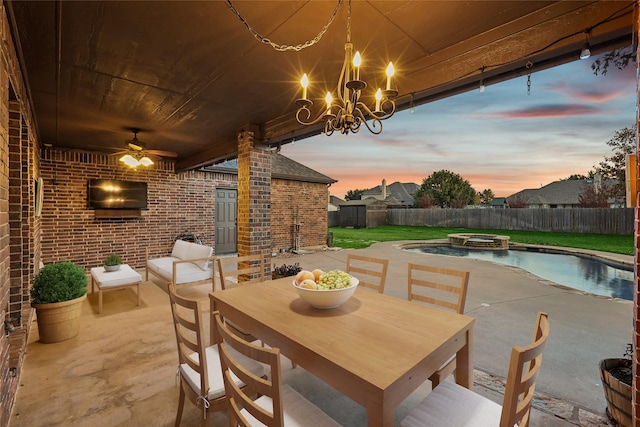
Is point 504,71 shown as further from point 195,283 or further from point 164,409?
point 195,283

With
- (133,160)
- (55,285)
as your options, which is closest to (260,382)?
(55,285)

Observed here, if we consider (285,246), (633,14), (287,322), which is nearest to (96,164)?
(285,246)

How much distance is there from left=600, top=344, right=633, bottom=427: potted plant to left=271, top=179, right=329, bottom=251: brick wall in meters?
7.94

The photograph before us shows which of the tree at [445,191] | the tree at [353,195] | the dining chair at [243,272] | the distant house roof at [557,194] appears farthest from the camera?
the tree at [353,195]

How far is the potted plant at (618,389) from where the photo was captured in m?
1.67

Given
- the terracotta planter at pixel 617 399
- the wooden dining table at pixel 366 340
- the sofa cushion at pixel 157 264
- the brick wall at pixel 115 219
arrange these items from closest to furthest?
the wooden dining table at pixel 366 340 → the terracotta planter at pixel 617 399 → the sofa cushion at pixel 157 264 → the brick wall at pixel 115 219

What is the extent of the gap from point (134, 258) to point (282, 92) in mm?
6172

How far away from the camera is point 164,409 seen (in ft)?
6.65

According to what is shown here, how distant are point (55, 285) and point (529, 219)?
19495mm

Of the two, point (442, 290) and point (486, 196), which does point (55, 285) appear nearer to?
point (442, 290)

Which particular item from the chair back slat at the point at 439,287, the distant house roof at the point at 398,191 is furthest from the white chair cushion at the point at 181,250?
the distant house roof at the point at 398,191

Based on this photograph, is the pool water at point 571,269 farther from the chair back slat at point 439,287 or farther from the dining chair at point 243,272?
the dining chair at point 243,272

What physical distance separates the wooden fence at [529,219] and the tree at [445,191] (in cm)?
944

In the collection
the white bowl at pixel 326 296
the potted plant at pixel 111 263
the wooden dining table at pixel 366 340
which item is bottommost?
the potted plant at pixel 111 263
